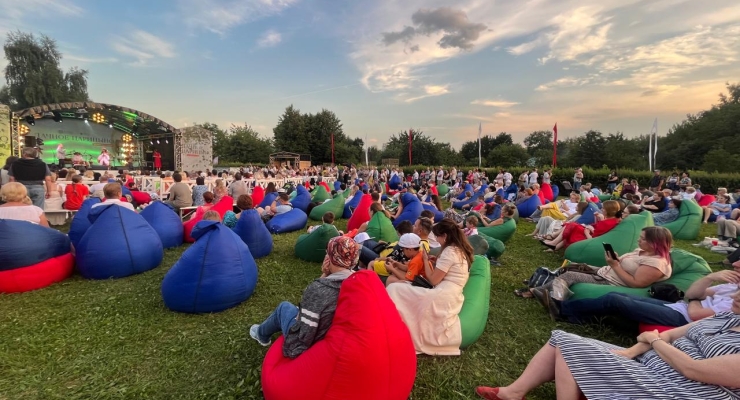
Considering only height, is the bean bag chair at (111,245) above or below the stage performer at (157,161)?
below

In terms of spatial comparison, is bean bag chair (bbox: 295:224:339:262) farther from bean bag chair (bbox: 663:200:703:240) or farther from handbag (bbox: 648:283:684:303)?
bean bag chair (bbox: 663:200:703:240)

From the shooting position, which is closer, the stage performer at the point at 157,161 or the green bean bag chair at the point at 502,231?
the green bean bag chair at the point at 502,231

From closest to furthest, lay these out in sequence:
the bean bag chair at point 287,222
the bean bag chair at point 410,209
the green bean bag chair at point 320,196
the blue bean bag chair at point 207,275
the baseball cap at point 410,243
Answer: the blue bean bag chair at point 207,275, the baseball cap at point 410,243, the bean bag chair at point 410,209, the bean bag chair at point 287,222, the green bean bag chair at point 320,196

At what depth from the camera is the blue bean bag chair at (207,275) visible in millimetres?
4316

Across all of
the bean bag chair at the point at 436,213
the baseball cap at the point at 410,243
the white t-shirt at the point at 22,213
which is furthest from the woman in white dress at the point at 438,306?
Result: the bean bag chair at the point at 436,213

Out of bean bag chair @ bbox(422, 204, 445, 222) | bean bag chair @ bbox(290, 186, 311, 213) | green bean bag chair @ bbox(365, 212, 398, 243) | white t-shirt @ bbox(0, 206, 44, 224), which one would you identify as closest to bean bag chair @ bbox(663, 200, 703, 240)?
bean bag chair @ bbox(422, 204, 445, 222)

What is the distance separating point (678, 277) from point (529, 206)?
8038mm

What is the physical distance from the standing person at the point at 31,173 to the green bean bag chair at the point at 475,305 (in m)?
8.51

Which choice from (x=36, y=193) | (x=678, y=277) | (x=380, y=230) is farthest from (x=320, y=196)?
(x=678, y=277)

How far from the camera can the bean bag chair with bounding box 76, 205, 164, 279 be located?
539cm

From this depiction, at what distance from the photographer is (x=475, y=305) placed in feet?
12.5

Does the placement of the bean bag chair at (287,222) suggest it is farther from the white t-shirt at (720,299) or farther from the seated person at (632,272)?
the white t-shirt at (720,299)

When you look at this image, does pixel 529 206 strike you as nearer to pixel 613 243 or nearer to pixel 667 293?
pixel 613 243

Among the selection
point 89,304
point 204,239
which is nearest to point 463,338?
point 204,239
